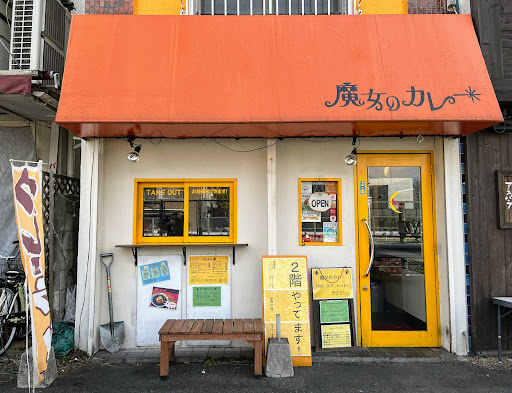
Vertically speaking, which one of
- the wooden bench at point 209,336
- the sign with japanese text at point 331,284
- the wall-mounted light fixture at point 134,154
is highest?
the wall-mounted light fixture at point 134,154

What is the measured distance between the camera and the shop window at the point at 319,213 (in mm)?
5281

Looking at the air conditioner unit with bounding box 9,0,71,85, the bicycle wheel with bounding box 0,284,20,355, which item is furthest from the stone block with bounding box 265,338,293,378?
the air conditioner unit with bounding box 9,0,71,85

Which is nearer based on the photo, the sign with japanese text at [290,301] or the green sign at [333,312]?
the sign with japanese text at [290,301]

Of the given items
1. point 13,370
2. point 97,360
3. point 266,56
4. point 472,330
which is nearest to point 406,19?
point 266,56

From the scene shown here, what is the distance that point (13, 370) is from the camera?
4.46 meters

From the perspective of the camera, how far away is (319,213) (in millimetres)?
5316

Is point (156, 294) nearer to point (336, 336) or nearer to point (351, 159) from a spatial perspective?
point (336, 336)

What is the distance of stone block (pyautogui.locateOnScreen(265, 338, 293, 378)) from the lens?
427 centimetres

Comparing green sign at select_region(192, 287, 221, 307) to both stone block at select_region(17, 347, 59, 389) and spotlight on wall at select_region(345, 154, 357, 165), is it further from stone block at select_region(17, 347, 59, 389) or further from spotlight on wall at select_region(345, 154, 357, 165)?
spotlight on wall at select_region(345, 154, 357, 165)

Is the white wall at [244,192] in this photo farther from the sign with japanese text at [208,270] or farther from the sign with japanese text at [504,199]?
the sign with japanese text at [504,199]

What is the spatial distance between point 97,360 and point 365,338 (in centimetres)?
382

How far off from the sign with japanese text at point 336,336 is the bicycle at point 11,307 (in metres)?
4.34

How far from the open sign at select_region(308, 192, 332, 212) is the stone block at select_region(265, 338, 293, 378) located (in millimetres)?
1989

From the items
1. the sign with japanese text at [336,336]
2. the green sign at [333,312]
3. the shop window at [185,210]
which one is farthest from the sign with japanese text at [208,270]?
the sign with japanese text at [336,336]
